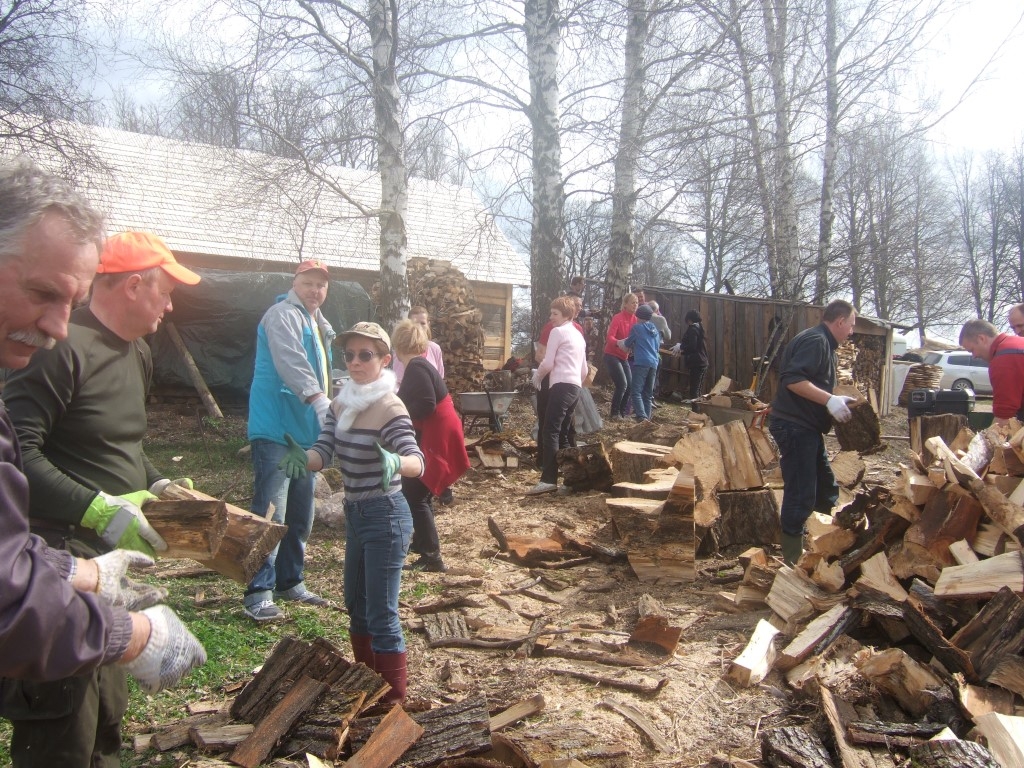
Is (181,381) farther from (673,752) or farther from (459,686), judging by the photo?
(673,752)

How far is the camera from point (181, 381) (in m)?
10.8

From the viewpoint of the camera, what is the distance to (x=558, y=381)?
7.61 metres

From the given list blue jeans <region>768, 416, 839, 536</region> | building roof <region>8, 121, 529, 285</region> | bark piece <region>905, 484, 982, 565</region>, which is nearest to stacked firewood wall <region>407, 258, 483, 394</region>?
building roof <region>8, 121, 529, 285</region>

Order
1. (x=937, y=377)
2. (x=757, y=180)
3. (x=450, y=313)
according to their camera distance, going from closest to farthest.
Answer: (x=450, y=313), (x=757, y=180), (x=937, y=377)

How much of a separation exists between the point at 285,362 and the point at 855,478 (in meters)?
5.19

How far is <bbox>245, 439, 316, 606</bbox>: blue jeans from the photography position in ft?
14.0

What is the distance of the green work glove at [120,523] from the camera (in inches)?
88.2

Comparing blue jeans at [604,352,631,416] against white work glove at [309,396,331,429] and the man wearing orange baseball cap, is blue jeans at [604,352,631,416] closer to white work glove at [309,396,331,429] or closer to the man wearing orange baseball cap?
white work glove at [309,396,331,429]

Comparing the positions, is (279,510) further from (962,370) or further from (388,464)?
(962,370)

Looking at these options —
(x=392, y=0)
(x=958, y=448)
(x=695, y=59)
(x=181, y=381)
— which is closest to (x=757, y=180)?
(x=695, y=59)

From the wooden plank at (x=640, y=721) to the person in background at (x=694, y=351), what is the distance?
11159mm

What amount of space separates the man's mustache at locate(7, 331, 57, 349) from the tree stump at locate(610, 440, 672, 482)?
19.9 feet

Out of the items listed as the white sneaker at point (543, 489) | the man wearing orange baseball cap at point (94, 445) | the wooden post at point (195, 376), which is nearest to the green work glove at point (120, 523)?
the man wearing orange baseball cap at point (94, 445)

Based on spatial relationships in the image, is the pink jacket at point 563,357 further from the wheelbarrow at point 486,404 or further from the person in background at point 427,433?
the person in background at point 427,433
